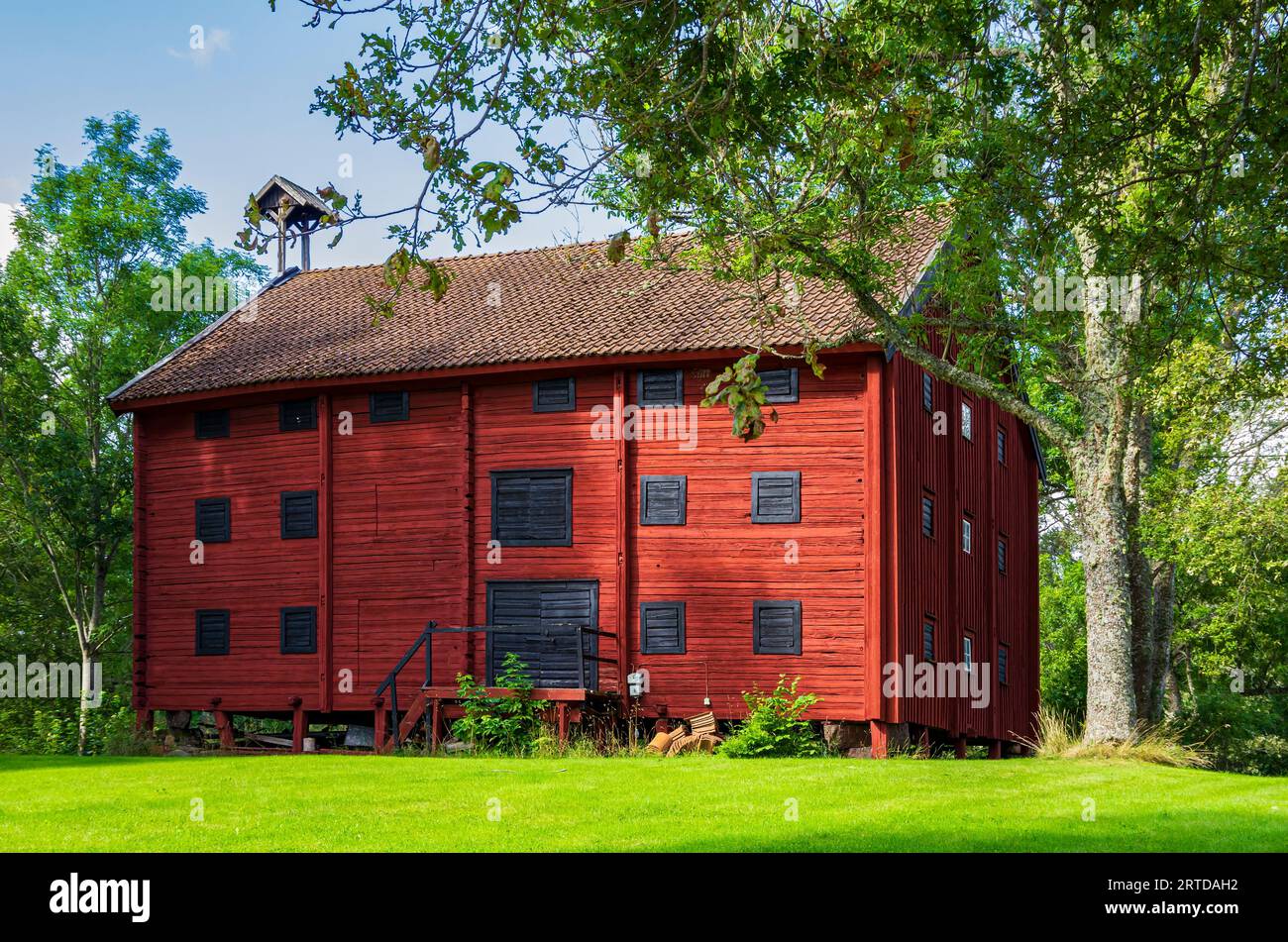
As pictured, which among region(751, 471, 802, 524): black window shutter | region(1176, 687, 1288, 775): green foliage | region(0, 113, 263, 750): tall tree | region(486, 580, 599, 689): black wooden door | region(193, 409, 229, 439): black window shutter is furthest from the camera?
region(1176, 687, 1288, 775): green foliage

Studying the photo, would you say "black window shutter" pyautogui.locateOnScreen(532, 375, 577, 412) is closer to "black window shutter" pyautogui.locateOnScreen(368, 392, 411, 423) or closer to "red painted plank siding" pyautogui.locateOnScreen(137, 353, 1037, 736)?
"red painted plank siding" pyautogui.locateOnScreen(137, 353, 1037, 736)

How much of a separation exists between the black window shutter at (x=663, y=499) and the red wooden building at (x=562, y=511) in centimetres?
6

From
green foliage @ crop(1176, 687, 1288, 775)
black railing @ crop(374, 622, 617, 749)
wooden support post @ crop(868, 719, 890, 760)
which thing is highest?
black railing @ crop(374, 622, 617, 749)

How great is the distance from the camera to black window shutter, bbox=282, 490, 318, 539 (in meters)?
29.9

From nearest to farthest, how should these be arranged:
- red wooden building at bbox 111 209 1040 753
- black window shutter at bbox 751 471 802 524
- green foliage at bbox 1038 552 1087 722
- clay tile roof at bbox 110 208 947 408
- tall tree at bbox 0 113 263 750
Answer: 1. red wooden building at bbox 111 209 1040 753
2. black window shutter at bbox 751 471 802 524
3. clay tile roof at bbox 110 208 947 408
4. tall tree at bbox 0 113 263 750
5. green foliage at bbox 1038 552 1087 722

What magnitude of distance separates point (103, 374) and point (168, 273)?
3693 mm

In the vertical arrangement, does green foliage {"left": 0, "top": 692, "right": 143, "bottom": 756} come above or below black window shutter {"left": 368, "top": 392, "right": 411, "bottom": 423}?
below

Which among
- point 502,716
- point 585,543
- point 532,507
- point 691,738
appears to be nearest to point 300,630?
point 532,507

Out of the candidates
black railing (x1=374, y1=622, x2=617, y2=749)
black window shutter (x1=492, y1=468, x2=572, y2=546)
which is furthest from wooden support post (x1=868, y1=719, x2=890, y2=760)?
black window shutter (x1=492, y1=468, x2=572, y2=546)

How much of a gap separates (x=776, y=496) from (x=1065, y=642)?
25.9m

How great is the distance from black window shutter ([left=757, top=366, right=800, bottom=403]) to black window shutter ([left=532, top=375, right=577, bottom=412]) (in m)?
3.78

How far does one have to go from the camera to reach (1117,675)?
2220cm

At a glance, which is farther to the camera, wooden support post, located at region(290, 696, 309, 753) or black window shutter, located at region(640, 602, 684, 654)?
wooden support post, located at region(290, 696, 309, 753)

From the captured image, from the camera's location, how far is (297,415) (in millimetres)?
30516
